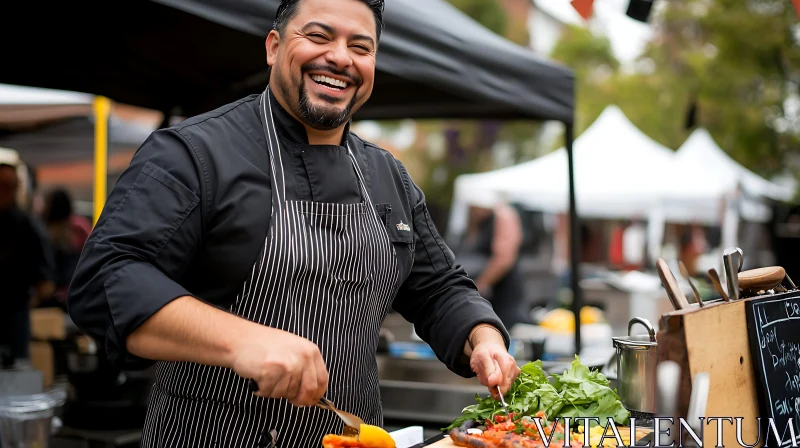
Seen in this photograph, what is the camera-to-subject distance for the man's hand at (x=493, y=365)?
204 cm

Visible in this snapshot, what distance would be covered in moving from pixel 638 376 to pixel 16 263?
5083 mm

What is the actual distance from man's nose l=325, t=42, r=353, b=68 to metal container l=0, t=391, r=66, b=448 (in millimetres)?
1860

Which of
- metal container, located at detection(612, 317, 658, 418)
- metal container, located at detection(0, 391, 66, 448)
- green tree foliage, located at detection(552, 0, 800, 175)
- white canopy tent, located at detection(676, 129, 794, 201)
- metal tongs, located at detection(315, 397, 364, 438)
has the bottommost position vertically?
metal container, located at detection(0, 391, 66, 448)

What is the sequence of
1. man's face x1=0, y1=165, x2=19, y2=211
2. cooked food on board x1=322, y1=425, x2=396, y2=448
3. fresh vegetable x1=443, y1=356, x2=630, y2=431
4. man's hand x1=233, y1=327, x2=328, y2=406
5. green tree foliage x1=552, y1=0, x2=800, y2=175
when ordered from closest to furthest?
man's hand x1=233, y1=327, x2=328, y2=406 → cooked food on board x1=322, y1=425, x2=396, y2=448 → fresh vegetable x1=443, y1=356, x2=630, y2=431 → man's face x1=0, y1=165, x2=19, y2=211 → green tree foliage x1=552, y1=0, x2=800, y2=175

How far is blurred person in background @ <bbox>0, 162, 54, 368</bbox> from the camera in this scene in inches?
229

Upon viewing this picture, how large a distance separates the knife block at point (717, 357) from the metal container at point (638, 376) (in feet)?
1.03

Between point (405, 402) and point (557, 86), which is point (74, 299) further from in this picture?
point (557, 86)

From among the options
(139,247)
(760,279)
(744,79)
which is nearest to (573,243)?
(760,279)

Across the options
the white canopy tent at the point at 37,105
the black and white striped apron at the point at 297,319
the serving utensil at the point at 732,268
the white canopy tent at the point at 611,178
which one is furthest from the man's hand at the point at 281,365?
the white canopy tent at the point at 611,178

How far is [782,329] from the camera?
Result: 184 cm

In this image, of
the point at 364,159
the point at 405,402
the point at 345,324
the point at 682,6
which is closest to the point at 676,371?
the point at 345,324

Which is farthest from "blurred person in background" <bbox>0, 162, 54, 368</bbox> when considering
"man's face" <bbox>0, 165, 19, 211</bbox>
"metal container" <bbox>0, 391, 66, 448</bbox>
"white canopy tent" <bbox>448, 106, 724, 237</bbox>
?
"white canopy tent" <bbox>448, 106, 724, 237</bbox>

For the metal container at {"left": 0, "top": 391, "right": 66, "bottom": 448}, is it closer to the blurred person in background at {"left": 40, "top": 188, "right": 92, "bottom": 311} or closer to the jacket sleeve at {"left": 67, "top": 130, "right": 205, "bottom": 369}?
the jacket sleeve at {"left": 67, "top": 130, "right": 205, "bottom": 369}

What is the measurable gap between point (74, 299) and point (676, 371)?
120 cm
